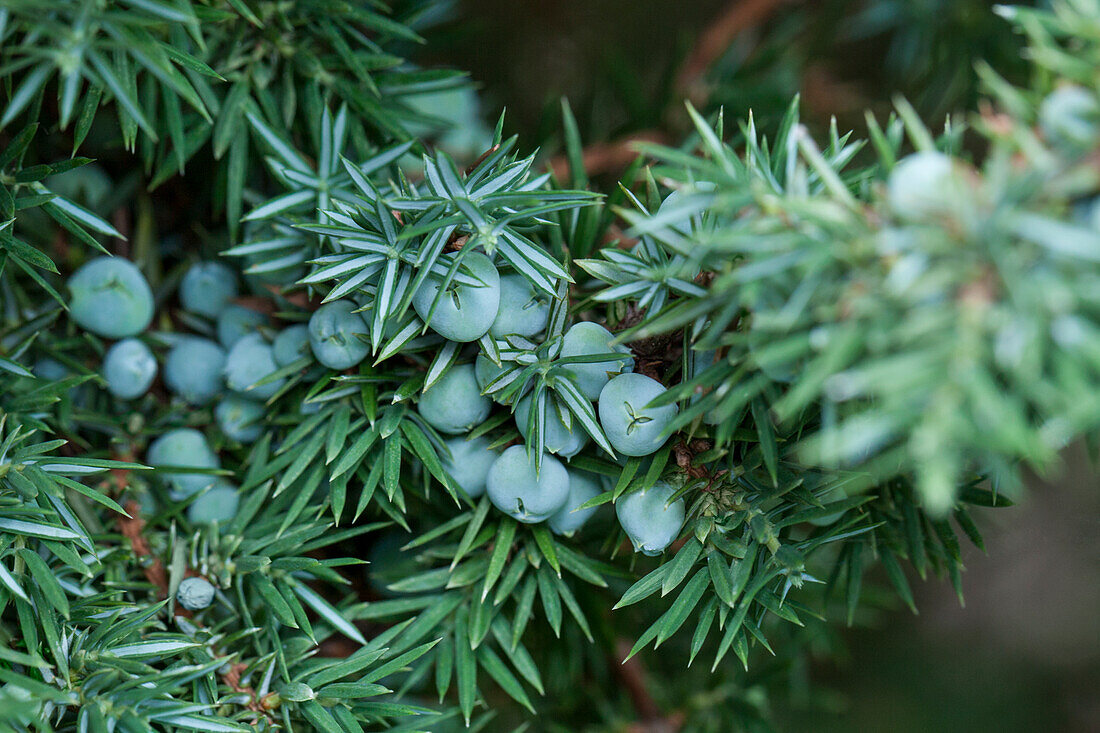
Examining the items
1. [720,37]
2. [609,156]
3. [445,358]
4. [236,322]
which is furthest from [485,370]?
[720,37]

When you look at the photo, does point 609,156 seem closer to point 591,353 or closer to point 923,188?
point 591,353

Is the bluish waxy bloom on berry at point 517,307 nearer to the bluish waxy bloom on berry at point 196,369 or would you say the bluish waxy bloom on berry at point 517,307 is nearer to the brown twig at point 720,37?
the bluish waxy bloom on berry at point 196,369

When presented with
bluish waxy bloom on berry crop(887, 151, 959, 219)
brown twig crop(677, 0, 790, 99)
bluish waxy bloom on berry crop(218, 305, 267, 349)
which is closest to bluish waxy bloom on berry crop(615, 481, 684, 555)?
bluish waxy bloom on berry crop(887, 151, 959, 219)

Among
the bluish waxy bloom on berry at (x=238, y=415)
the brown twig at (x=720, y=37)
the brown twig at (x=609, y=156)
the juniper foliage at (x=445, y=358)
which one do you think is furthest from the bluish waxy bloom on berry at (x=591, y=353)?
the brown twig at (x=720, y=37)

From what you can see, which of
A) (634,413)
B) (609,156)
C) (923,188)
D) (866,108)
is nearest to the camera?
(923,188)

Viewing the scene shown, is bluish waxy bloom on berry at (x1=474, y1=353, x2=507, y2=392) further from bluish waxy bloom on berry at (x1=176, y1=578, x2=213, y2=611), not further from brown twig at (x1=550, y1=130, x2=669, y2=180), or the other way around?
brown twig at (x1=550, y1=130, x2=669, y2=180)

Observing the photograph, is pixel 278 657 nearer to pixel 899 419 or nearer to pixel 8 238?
pixel 8 238
